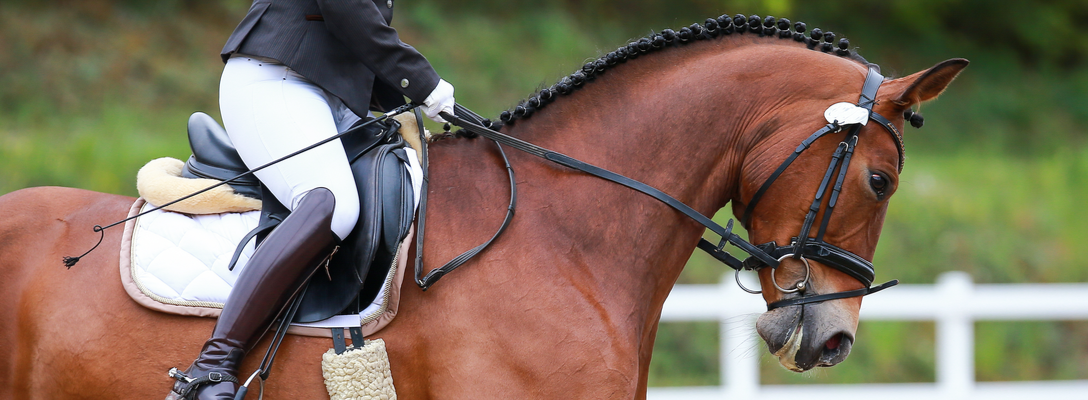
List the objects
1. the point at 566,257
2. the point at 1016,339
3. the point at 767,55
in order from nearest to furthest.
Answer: the point at 566,257, the point at 767,55, the point at 1016,339

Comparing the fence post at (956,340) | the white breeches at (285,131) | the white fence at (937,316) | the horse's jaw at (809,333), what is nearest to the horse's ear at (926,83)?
the horse's jaw at (809,333)

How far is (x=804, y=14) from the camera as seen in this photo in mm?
14586

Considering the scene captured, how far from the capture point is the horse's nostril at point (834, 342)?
8.59 ft

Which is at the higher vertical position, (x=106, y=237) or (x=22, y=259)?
(x=106, y=237)

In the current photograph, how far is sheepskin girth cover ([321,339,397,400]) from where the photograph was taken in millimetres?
2305

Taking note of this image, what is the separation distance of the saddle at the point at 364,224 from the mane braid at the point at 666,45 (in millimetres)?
332

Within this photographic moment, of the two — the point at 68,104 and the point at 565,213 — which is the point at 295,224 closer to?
the point at 565,213

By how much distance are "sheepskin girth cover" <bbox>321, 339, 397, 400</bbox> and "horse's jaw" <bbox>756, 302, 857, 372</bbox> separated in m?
1.27

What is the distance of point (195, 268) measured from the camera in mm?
2416

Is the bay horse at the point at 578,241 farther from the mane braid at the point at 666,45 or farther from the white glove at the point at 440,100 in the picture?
the white glove at the point at 440,100

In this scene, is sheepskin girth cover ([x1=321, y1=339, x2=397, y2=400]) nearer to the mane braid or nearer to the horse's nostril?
the mane braid

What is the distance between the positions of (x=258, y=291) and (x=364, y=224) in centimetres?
36

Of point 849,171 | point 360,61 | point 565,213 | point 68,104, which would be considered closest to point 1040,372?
point 849,171

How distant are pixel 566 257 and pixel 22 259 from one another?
1.79m
